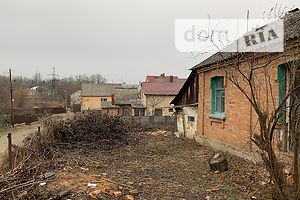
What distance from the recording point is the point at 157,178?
305 inches

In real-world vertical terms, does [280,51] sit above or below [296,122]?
above

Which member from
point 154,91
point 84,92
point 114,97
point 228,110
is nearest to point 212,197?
point 228,110

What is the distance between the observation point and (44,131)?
12500 mm

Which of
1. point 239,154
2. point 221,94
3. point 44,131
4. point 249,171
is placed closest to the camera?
point 249,171

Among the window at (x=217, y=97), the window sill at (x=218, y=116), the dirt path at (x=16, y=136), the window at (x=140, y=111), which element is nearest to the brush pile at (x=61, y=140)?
the window sill at (x=218, y=116)

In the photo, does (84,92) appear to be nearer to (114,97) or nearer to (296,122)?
(114,97)

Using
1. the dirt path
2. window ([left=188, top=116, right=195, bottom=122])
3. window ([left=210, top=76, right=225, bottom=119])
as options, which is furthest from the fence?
window ([left=210, top=76, right=225, bottom=119])

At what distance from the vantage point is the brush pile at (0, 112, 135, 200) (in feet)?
28.3

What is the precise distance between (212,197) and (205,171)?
2304 mm

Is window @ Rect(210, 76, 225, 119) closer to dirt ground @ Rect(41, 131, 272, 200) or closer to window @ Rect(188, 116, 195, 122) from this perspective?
dirt ground @ Rect(41, 131, 272, 200)

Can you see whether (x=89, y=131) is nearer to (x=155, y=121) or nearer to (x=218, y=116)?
(x=218, y=116)

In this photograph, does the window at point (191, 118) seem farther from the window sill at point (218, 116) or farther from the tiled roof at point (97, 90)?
the tiled roof at point (97, 90)

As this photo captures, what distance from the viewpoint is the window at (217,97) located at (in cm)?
1161

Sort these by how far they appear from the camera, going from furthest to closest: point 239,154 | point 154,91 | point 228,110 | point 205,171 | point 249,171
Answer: point 154,91, point 228,110, point 239,154, point 205,171, point 249,171
